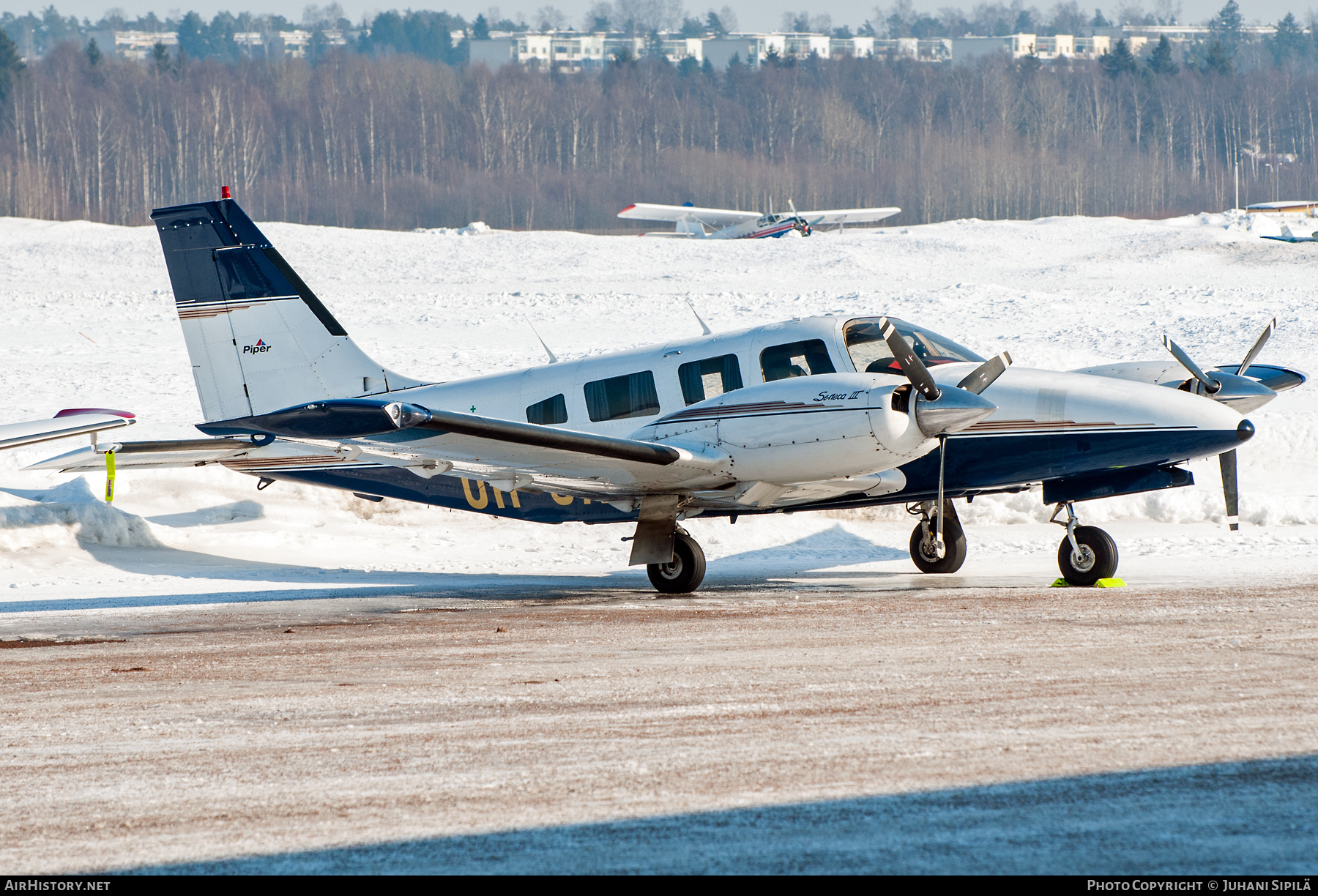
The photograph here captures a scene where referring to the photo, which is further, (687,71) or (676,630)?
(687,71)

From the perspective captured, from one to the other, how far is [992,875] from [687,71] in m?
125

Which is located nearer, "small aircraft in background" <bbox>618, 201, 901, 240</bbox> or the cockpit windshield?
the cockpit windshield

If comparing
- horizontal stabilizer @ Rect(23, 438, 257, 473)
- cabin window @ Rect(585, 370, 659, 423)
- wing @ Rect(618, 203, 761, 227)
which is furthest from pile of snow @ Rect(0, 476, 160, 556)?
wing @ Rect(618, 203, 761, 227)

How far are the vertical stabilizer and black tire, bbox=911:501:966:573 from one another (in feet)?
22.6

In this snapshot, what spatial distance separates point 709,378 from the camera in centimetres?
1244

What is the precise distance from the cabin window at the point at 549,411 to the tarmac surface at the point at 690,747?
3.48 meters

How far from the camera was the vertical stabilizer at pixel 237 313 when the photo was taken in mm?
13945

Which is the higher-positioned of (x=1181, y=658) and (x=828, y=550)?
(x=1181, y=658)

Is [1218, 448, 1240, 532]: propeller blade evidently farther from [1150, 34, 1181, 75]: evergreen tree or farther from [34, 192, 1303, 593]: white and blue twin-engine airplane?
[1150, 34, 1181, 75]: evergreen tree

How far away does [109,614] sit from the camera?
12.0m

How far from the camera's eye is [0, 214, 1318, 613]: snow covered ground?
1495 centimetres

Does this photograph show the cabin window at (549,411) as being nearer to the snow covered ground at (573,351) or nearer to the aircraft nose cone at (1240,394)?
the snow covered ground at (573,351)

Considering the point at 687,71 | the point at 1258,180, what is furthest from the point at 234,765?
the point at 687,71

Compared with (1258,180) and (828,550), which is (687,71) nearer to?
(1258,180)
